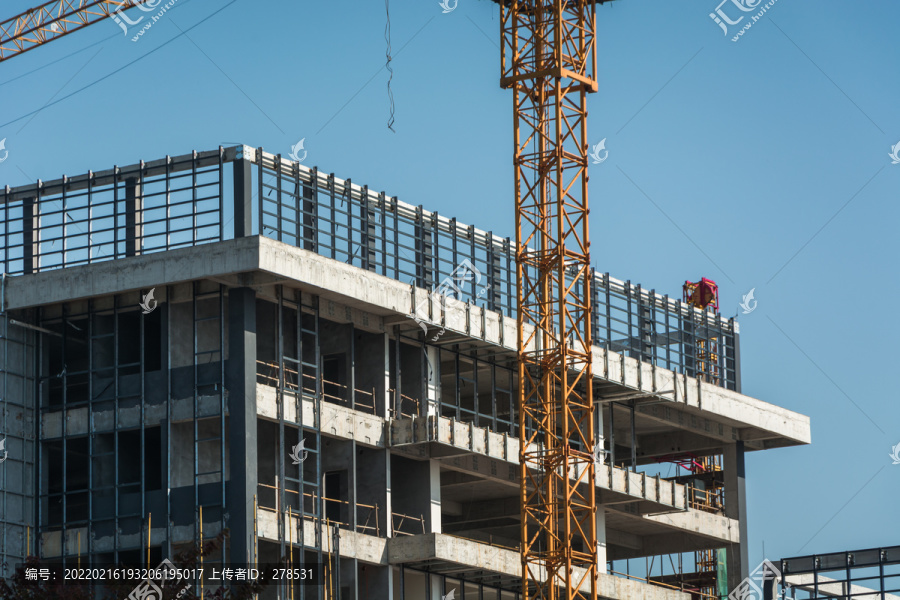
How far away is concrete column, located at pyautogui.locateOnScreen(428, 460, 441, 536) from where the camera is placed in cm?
7762

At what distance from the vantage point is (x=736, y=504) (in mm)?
94875

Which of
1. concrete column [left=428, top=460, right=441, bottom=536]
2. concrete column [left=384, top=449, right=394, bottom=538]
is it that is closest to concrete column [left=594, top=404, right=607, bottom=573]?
concrete column [left=428, top=460, right=441, bottom=536]

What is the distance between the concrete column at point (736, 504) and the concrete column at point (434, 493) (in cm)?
2116

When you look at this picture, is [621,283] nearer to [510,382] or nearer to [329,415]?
[510,382]

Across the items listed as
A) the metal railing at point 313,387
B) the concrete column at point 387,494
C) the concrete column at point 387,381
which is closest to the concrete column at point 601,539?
the concrete column at point 387,494

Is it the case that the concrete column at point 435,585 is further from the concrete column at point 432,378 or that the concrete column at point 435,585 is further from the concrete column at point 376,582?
the concrete column at point 432,378

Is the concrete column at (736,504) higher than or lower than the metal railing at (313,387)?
lower

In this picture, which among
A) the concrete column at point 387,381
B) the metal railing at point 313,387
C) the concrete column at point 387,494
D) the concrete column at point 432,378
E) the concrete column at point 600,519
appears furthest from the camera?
the concrete column at point 600,519

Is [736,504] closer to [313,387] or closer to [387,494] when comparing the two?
[387,494]

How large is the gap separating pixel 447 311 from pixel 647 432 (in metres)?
22.3

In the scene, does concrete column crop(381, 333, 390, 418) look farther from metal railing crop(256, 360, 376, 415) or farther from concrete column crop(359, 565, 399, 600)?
concrete column crop(359, 565, 399, 600)

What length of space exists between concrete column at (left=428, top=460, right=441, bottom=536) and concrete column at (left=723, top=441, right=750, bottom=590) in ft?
69.4

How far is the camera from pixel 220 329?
238ft

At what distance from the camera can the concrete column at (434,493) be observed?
77625mm
